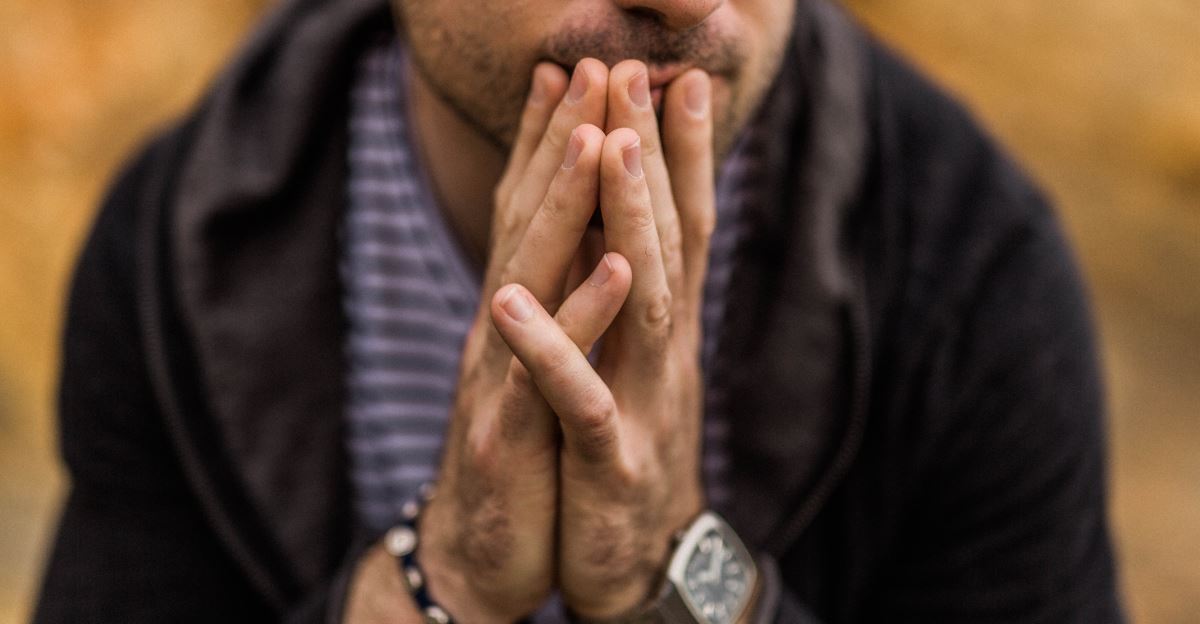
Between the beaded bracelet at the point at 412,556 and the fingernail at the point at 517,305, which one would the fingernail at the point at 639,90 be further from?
the beaded bracelet at the point at 412,556

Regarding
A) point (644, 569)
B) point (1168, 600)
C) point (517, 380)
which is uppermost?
point (517, 380)

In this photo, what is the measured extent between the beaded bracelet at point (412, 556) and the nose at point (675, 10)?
0.55 m

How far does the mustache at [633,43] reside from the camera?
1.08 meters

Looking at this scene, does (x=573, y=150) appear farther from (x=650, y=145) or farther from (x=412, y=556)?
(x=412, y=556)

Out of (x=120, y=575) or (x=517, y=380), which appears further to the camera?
(x=120, y=575)

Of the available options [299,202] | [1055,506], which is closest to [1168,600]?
[1055,506]

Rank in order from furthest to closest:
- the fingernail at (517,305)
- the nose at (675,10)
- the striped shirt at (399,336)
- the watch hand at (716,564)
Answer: the striped shirt at (399,336) → the watch hand at (716,564) → the nose at (675,10) → the fingernail at (517,305)

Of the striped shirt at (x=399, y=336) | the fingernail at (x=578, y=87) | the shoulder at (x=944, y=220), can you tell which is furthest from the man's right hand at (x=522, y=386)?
the shoulder at (x=944, y=220)

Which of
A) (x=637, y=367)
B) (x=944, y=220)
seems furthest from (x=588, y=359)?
(x=944, y=220)

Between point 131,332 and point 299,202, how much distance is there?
26 cm

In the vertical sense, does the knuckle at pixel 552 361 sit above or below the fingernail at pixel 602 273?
below

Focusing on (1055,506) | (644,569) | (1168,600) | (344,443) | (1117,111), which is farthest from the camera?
(1117,111)

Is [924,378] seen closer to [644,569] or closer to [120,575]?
[644,569]

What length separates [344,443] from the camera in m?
1.46
